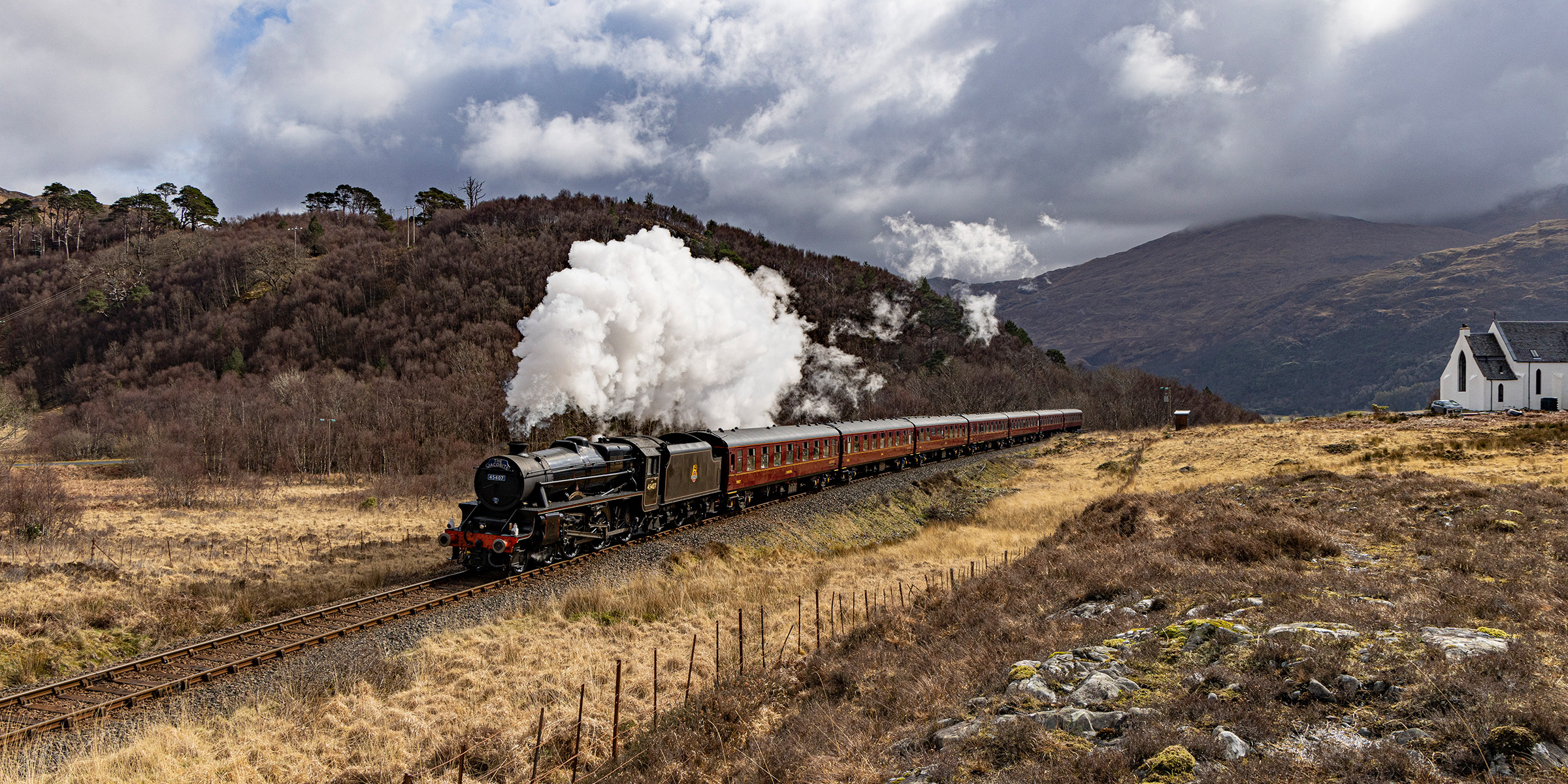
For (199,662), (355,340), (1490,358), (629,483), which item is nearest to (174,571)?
(199,662)

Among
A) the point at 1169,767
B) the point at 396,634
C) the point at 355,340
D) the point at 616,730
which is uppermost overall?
the point at 355,340

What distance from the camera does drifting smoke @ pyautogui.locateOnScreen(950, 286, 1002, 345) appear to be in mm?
117500

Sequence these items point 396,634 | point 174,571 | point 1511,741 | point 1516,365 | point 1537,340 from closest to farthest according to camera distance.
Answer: point 1511,741
point 396,634
point 174,571
point 1516,365
point 1537,340

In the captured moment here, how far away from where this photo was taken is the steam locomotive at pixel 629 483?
1931cm

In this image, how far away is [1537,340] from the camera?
2311 inches

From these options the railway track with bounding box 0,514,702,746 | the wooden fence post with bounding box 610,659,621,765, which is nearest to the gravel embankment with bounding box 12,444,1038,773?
the railway track with bounding box 0,514,702,746

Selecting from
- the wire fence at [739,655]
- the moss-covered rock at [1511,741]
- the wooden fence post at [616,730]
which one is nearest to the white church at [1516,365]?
the wire fence at [739,655]

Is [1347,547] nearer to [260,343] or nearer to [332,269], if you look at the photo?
[260,343]

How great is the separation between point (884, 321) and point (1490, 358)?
248 ft

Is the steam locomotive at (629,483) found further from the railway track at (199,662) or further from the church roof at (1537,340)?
the church roof at (1537,340)

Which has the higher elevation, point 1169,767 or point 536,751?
point 1169,767

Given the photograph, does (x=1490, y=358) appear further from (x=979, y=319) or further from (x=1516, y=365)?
(x=979, y=319)

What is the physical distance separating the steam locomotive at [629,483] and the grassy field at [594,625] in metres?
2.81

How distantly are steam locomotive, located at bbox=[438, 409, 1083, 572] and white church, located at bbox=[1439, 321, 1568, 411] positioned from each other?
176 feet
